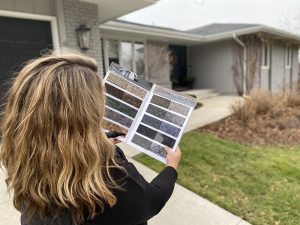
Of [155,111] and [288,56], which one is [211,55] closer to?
[288,56]

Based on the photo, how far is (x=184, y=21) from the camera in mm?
38750

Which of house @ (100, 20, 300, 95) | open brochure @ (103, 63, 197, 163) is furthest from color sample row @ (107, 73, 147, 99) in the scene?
house @ (100, 20, 300, 95)

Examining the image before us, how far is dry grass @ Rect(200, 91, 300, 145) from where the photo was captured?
249 inches

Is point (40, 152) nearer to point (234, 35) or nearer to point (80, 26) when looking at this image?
point (80, 26)

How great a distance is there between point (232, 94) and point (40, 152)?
45.6ft

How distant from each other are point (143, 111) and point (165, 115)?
4.9 inches

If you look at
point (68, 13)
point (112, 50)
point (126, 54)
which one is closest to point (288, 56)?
point (126, 54)

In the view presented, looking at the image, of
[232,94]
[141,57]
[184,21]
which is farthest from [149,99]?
[184,21]

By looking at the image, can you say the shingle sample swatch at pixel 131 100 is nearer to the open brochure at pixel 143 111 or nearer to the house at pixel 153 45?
the open brochure at pixel 143 111

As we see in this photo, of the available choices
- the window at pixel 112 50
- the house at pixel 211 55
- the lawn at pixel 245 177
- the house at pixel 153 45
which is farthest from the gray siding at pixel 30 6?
the window at pixel 112 50

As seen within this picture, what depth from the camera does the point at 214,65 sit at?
48.3ft

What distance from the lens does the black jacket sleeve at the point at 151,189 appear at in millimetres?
1069

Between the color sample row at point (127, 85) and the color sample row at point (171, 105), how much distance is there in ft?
0.24

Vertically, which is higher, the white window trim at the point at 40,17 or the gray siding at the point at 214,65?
the white window trim at the point at 40,17
